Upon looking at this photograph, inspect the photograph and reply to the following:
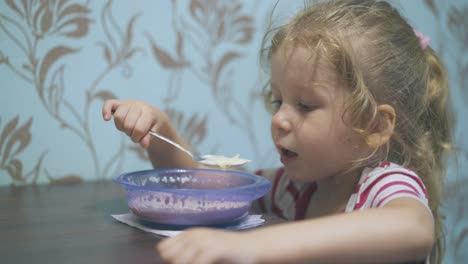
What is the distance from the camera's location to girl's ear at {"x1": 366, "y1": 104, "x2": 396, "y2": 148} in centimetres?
70

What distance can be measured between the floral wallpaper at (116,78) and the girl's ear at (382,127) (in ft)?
1.06

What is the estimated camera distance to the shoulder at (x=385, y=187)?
1.99 ft

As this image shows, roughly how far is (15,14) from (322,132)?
652 millimetres

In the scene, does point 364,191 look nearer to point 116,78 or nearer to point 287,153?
point 287,153

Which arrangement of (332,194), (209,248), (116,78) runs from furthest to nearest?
(116,78)
(332,194)
(209,248)

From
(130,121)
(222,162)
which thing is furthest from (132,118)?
(222,162)

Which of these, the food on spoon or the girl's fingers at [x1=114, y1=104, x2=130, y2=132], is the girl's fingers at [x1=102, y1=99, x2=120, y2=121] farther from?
the food on spoon

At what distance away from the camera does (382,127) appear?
71 centimetres

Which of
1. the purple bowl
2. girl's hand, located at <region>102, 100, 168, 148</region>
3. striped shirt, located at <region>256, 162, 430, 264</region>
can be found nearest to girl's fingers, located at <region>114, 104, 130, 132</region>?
girl's hand, located at <region>102, 100, 168, 148</region>

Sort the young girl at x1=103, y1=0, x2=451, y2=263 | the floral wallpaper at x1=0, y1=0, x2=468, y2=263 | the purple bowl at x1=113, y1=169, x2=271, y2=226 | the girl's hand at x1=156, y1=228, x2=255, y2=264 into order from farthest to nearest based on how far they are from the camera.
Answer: the floral wallpaper at x1=0, y1=0, x2=468, y2=263
the young girl at x1=103, y1=0, x2=451, y2=263
the purple bowl at x1=113, y1=169, x2=271, y2=226
the girl's hand at x1=156, y1=228, x2=255, y2=264

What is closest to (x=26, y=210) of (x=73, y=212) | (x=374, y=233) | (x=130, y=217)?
(x=73, y=212)

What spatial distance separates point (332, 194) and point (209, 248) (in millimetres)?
451

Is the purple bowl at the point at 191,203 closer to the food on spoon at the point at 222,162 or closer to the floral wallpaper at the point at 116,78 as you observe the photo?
the food on spoon at the point at 222,162

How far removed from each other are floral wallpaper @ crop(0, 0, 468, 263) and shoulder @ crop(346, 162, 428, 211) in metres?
0.41
